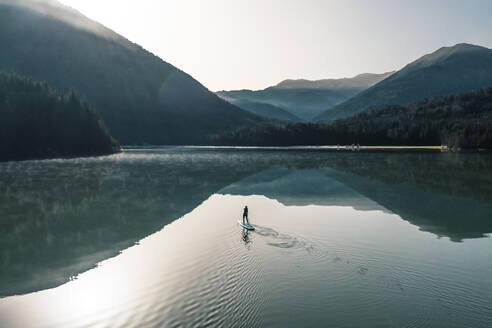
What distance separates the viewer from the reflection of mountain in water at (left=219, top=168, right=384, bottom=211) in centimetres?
5238

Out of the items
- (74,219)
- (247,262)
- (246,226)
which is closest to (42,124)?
(74,219)

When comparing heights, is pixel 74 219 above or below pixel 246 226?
below

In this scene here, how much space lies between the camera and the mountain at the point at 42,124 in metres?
158

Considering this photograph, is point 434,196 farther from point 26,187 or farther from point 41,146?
point 41,146

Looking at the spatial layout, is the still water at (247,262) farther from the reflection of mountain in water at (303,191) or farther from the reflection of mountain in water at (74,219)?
the reflection of mountain in water at (303,191)

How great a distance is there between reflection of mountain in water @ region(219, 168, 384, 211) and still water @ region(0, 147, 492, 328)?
2.88 feet

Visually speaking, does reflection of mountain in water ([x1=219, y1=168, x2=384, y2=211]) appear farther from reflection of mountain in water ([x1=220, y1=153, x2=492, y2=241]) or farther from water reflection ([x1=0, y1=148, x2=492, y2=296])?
water reflection ([x1=0, y1=148, x2=492, y2=296])

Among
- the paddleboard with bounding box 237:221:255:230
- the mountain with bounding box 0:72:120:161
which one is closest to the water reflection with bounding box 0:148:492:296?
the paddleboard with bounding box 237:221:255:230

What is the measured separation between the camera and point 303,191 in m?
63.8

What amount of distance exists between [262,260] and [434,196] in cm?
4173

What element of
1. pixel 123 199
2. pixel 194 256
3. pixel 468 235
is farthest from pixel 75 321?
pixel 123 199

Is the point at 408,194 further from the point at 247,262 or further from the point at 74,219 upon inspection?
the point at 74,219

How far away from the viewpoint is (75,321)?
17.6 m

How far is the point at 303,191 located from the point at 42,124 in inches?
5940
